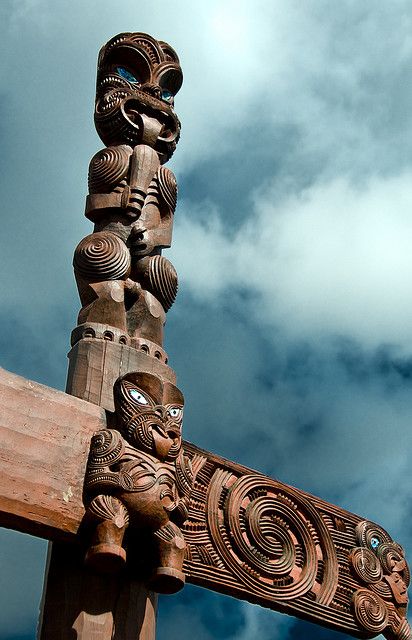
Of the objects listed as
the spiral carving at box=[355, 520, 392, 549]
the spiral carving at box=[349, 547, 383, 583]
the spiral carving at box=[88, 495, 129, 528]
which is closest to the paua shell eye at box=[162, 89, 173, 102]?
the spiral carving at box=[355, 520, 392, 549]

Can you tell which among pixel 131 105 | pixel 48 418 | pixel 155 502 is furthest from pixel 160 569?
pixel 131 105

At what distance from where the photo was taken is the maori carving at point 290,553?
473cm

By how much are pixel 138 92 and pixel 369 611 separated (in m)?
3.13

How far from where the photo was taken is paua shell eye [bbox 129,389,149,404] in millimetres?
4285

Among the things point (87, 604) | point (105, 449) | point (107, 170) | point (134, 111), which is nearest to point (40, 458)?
point (105, 449)

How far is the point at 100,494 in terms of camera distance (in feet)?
13.2

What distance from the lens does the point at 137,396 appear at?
4.30 metres

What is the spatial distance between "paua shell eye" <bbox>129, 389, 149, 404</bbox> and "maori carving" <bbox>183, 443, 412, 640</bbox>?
23.3 inches

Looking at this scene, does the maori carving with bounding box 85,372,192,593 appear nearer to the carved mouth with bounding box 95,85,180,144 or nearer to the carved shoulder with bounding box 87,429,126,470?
the carved shoulder with bounding box 87,429,126,470

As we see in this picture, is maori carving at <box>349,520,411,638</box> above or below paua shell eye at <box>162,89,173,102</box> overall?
below

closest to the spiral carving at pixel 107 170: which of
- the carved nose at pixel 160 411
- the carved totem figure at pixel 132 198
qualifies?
the carved totem figure at pixel 132 198

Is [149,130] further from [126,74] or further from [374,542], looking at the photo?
[374,542]

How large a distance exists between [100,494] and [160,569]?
37 centimetres

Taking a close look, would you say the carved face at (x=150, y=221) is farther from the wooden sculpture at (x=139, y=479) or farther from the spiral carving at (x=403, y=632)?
the spiral carving at (x=403, y=632)
